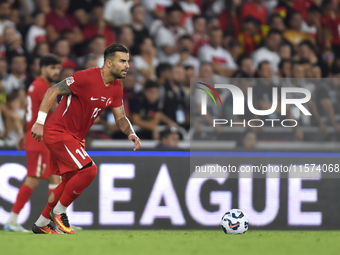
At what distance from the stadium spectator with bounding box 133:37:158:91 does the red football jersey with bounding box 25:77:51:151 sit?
2.75 meters

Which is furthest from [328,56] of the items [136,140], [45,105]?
[45,105]

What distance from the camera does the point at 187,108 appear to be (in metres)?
8.66

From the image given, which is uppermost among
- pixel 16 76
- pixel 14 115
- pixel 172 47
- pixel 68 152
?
pixel 172 47

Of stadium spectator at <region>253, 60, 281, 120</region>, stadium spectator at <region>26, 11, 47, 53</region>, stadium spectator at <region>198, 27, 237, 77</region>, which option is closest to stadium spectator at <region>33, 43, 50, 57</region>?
stadium spectator at <region>26, 11, 47, 53</region>

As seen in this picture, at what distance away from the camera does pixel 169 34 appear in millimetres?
9898

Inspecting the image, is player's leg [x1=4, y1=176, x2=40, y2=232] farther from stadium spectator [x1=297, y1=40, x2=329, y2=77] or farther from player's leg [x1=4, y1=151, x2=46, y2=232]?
stadium spectator [x1=297, y1=40, x2=329, y2=77]

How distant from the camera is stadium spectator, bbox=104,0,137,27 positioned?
9.82 metres

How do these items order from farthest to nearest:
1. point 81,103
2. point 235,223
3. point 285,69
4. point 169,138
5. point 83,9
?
point 83,9
point 285,69
point 169,138
point 235,223
point 81,103

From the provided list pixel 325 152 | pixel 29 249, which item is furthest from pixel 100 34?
pixel 29 249

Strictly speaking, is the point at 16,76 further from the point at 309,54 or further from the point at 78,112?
the point at 309,54

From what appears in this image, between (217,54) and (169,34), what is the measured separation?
3.11 ft

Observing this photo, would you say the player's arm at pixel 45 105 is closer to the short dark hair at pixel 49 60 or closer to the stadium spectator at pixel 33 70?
the short dark hair at pixel 49 60

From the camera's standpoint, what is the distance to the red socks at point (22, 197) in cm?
656

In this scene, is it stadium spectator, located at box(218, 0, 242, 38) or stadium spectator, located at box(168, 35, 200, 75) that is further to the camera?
stadium spectator, located at box(218, 0, 242, 38)
